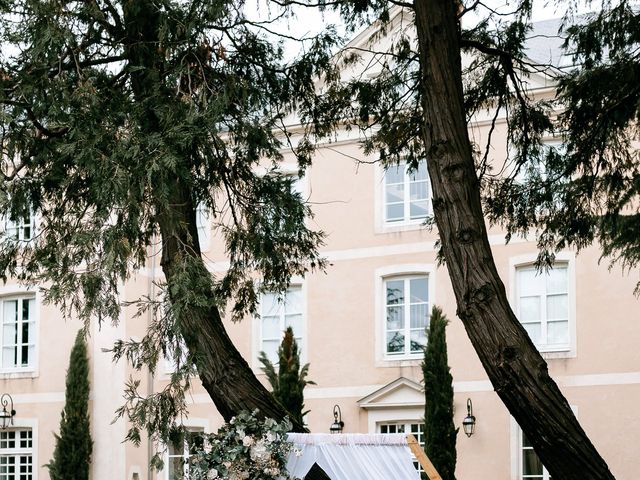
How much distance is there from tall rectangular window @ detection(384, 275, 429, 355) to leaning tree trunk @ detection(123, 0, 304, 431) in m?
11.4

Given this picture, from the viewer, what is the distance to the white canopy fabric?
8.82 meters

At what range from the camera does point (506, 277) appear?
64.3 feet

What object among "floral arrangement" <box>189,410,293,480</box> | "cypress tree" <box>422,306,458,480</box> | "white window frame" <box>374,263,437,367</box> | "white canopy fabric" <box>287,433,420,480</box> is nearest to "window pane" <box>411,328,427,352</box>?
"white window frame" <box>374,263,437,367</box>

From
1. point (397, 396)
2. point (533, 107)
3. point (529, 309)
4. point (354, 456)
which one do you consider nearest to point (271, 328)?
point (397, 396)

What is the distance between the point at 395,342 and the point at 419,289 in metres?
0.98

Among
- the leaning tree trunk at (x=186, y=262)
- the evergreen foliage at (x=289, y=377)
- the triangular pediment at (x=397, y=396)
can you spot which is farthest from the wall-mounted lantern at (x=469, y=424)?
the leaning tree trunk at (x=186, y=262)

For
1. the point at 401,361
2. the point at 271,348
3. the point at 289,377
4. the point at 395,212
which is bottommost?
the point at 289,377

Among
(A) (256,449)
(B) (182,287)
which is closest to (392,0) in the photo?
(B) (182,287)

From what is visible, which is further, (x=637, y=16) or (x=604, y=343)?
(x=604, y=343)

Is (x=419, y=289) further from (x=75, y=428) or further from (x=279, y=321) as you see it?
(x=75, y=428)

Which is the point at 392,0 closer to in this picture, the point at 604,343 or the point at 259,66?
the point at 259,66

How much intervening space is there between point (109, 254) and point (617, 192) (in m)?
4.51

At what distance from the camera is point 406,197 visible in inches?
816

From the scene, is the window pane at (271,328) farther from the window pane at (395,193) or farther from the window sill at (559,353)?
the window sill at (559,353)
